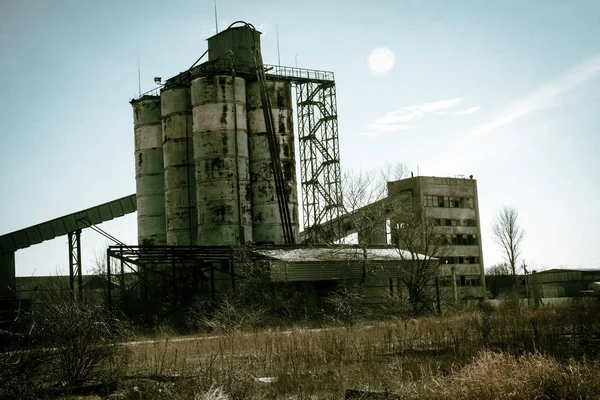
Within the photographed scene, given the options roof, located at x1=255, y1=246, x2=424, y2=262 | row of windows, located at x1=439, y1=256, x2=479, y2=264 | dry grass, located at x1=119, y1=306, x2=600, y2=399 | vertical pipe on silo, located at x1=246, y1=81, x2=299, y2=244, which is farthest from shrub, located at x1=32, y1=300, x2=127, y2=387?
row of windows, located at x1=439, y1=256, x2=479, y2=264

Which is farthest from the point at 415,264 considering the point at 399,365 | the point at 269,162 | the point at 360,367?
the point at 399,365

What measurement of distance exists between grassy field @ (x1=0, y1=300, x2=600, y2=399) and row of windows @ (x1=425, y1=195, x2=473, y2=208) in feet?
150

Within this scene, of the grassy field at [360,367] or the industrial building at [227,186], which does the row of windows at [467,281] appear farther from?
the grassy field at [360,367]

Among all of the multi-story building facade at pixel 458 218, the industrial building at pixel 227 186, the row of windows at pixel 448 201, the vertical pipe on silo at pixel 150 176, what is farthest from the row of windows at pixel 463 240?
the vertical pipe on silo at pixel 150 176

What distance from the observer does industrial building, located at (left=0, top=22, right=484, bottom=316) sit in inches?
1366

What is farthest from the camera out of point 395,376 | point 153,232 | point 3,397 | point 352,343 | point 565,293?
point 565,293

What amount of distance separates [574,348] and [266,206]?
87.4 ft

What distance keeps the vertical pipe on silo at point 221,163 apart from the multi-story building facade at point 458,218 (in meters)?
26.7

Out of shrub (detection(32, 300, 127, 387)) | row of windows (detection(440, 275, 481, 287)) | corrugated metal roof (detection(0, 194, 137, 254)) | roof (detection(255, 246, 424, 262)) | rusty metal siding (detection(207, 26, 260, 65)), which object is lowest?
row of windows (detection(440, 275, 481, 287))

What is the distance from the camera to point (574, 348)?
1401cm

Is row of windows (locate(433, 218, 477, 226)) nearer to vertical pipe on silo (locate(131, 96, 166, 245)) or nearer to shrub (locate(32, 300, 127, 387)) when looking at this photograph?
vertical pipe on silo (locate(131, 96, 166, 245))

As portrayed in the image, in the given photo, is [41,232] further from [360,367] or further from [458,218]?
[458,218]

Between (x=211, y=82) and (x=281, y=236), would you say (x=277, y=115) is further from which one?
(x=281, y=236)

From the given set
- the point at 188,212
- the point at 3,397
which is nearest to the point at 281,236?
the point at 188,212
